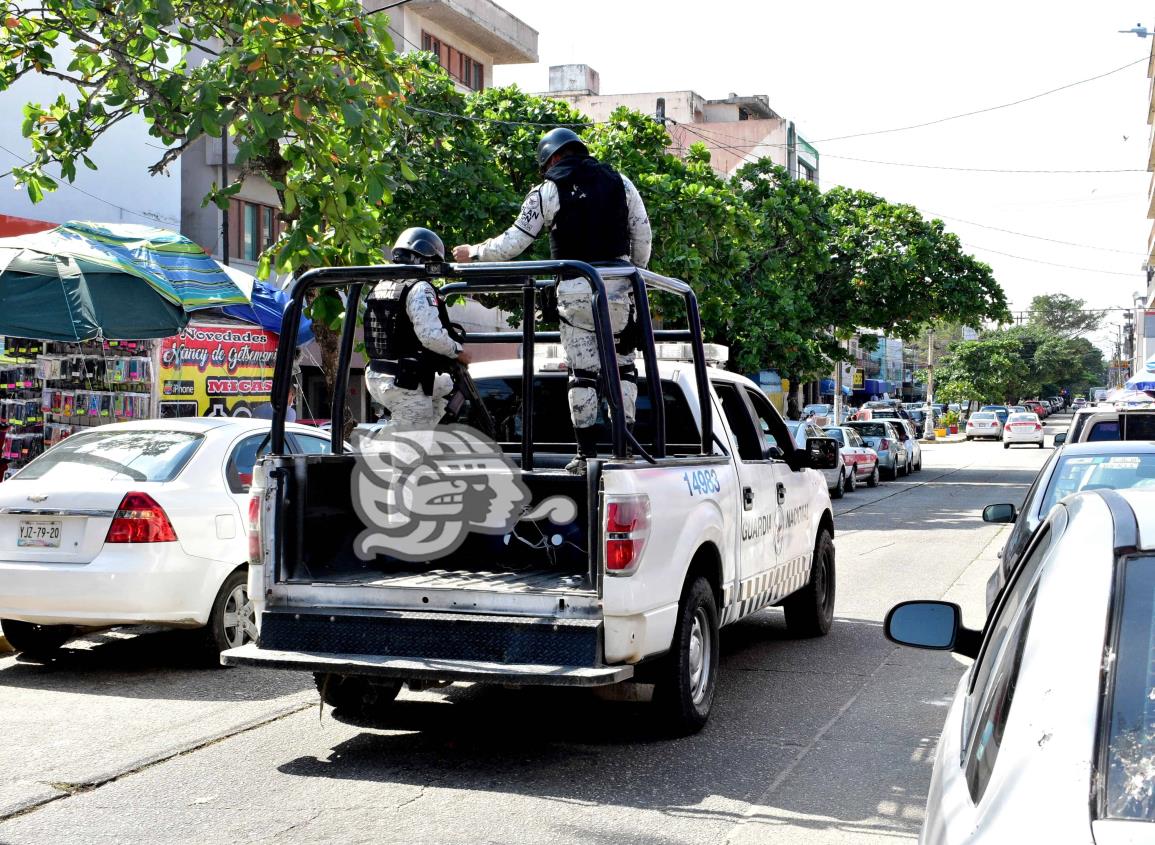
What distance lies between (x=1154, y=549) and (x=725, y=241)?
74.2ft

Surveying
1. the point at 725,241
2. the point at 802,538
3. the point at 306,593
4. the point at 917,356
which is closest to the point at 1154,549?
the point at 306,593

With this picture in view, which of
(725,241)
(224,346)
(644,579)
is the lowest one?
(644,579)

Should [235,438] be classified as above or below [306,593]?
above

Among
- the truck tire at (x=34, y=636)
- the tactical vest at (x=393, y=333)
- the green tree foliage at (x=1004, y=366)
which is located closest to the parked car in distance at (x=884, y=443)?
the truck tire at (x=34, y=636)

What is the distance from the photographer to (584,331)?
7.18m

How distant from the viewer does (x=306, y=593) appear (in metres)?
6.48

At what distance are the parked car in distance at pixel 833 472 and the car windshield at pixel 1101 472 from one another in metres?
15.7

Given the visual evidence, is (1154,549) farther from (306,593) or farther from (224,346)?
(224,346)

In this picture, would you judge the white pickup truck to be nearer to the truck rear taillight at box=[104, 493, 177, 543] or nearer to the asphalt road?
the asphalt road

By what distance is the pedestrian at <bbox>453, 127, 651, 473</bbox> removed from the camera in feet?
23.4

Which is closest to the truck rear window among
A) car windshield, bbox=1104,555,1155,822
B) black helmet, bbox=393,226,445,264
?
black helmet, bbox=393,226,445,264

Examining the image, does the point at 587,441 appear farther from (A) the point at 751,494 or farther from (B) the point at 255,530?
(B) the point at 255,530

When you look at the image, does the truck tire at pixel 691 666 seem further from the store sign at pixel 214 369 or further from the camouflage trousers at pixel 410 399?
the store sign at pixel 214 369

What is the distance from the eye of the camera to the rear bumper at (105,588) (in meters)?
7.96
